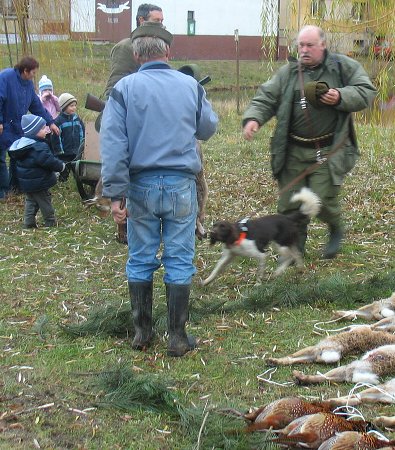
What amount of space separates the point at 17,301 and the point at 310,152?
116 inches

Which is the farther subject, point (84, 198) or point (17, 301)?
point (84, 198)

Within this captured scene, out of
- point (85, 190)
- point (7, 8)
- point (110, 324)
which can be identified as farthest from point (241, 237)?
point (7, 8)

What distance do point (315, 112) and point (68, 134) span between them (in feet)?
17.5

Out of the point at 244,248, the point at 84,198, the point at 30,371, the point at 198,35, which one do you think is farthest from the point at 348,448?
the point at 198,35

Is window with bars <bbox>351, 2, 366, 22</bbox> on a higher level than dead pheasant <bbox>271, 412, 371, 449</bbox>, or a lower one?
higher

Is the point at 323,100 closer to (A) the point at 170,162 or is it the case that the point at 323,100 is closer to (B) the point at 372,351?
(A) the point at 170,162

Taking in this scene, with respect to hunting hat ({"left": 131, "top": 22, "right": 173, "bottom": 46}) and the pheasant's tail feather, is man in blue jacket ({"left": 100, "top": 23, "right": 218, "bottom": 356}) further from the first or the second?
the pheasant's tail feather

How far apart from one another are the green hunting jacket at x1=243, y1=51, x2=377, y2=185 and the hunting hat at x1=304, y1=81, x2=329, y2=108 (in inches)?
7.3

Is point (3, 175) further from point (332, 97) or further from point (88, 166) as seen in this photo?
point (332, 97)

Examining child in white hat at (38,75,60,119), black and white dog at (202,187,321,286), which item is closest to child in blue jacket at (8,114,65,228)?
child in white hat at (38,75,60,119)

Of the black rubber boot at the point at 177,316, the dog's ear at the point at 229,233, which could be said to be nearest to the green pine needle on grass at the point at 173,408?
the black rubber boot at the point at 177,316

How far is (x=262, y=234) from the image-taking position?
7250mm

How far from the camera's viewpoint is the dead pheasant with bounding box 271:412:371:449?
3.64 meters

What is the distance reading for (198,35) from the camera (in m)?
41.2
